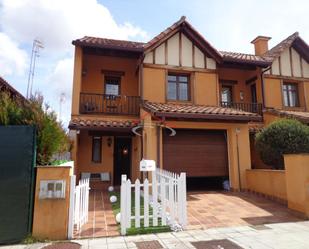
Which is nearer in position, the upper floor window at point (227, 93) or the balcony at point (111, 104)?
the balcony at point (111, 104)

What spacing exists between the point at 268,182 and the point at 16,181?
8.49 meters

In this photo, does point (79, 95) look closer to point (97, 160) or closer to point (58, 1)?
point (97, 160)

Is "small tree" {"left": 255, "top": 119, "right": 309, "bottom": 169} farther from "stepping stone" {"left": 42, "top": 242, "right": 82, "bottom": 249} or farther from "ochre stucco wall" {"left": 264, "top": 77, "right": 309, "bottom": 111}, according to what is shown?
"stepping stone" {"left": 42, "top": 242, "right": 82, "bottom": 249}

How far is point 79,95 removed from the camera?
12.7 m

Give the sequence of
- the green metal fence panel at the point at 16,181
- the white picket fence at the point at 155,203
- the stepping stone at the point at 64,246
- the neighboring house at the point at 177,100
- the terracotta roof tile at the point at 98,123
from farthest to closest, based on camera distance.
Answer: the terracotta roof tile at the point at 98,123
the neighboring house at the point at 177,100
the white picket fence at the point at 155,203
the green metal fence panel at the point at 16,181
the stepping stone at the point at 64,246

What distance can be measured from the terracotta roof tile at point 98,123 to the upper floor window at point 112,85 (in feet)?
8.61

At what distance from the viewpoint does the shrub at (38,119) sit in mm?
6008

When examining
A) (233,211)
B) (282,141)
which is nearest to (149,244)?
(233,211)

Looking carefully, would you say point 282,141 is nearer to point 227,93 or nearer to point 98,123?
point 227,93

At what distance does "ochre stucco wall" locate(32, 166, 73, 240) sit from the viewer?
5.54 meters

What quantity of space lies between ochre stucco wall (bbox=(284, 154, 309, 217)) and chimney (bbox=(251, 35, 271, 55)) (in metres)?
12.2

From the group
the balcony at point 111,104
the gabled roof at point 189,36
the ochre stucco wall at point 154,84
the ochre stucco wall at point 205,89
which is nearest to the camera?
the ochre stucco wall at point 154,84

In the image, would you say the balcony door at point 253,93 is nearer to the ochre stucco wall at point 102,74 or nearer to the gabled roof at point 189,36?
the gabled roof at point 189,36

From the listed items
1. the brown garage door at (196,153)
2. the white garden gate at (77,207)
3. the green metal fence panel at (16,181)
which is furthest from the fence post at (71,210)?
the brown garage door at (196,153)
